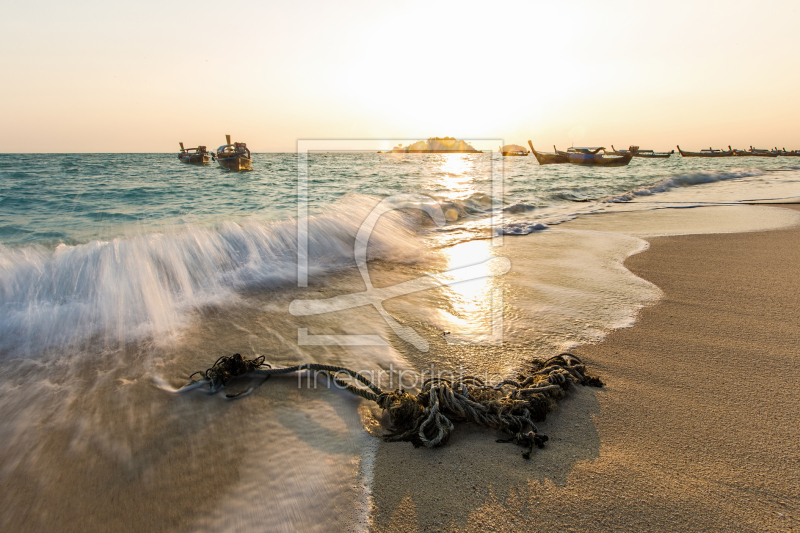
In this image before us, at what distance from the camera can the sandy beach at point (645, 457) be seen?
1.60 m

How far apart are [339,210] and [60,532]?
25.3ft

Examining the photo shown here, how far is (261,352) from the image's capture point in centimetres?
318

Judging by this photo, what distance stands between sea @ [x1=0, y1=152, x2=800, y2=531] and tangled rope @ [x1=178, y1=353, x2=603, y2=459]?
14 centimetres

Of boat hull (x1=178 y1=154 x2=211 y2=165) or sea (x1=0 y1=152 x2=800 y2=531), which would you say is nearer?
sea (x1=0 y1=152 x2=800 y2=531)

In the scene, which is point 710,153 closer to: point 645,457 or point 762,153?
point 762,153

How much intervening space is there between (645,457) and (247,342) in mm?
3005

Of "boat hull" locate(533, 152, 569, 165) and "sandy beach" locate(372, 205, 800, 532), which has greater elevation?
"boat hull" locate(533, 152, 569, 165)

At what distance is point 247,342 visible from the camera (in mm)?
3342

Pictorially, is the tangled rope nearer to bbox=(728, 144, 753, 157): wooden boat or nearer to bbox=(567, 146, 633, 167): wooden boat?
bbox=(567, 146, 633, 167): wooden boat

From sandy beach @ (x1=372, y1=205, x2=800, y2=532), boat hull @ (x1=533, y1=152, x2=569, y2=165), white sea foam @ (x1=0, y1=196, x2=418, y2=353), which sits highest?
boat hull @ (x1=533, y1=152, x2=569, y2=165)

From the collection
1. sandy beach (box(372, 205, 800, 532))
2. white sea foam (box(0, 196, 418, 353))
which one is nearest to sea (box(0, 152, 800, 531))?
white sea foam (box(0, 196, 418, 353))

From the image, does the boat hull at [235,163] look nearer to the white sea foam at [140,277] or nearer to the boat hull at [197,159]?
the boat hull at [197,159]

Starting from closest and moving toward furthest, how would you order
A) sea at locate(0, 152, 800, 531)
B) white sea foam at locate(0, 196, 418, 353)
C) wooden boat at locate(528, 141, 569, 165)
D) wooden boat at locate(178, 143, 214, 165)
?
sea at locate(0, 152, 800, 531)
white sea foam at locate(0, 196, 418, 353)
wooden boat at locate(178, 143, 214, 165)
wooden boat at locate(528, 141, 569, 165)

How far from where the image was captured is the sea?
6.10 ft
